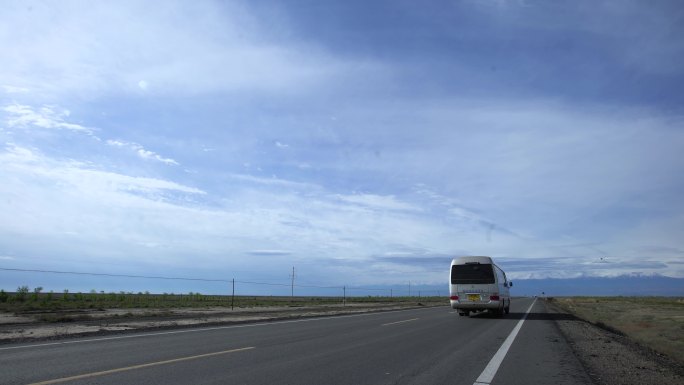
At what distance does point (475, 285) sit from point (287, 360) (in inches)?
696

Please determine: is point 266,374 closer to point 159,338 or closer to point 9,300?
point 159,338

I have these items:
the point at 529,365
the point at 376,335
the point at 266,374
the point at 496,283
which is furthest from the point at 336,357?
the point at 496,283

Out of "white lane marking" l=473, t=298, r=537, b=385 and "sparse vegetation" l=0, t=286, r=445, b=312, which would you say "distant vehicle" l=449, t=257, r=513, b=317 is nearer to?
"white lane marking" l=473, t=298, r=537, b=385

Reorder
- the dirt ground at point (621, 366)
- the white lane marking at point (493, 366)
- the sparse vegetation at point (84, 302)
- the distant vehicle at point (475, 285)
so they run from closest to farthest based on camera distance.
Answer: the white lane marking at point (493, 366) < the dirt ground at point (621, 366) < the distant vehicle at point (475, 285) < the sparse vegetation at point (84, 302)

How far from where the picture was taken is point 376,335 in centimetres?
1548

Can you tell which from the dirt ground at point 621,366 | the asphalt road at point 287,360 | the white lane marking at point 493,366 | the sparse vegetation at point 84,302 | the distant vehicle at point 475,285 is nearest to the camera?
the asphalt road at point 287,360

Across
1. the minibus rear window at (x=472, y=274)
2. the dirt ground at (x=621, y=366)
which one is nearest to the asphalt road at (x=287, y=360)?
the dirt ground at (x=621, y=366)

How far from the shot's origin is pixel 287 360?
32.2ft

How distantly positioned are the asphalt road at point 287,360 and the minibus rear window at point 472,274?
10.7 metres

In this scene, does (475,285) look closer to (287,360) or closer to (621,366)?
(621,366)

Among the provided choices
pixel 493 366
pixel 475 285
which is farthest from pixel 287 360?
pixel 475 285

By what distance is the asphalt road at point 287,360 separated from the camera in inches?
314

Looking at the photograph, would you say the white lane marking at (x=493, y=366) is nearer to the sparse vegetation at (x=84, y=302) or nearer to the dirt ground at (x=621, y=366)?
the dirt ground at (x=621, y=366)

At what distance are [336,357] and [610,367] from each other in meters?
5.52
